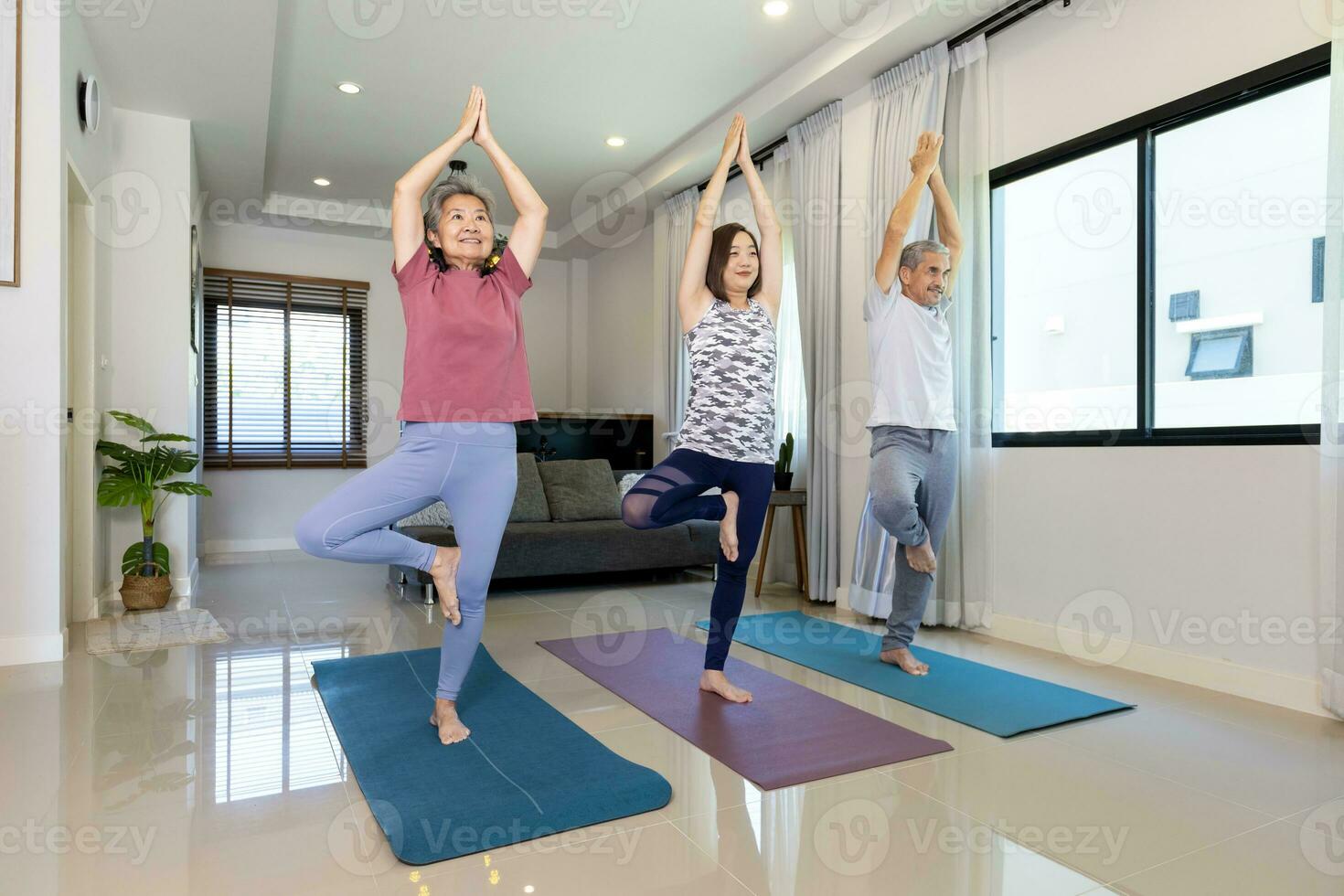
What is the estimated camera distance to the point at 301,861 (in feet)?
5.63

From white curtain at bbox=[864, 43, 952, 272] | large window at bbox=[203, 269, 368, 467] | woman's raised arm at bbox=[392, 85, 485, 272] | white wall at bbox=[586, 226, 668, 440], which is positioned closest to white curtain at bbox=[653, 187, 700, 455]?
white wall at bbox=[586, 226, 668, 440]

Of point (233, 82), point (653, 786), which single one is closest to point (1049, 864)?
point (653, 786)

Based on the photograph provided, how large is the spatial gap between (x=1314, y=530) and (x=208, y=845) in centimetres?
325

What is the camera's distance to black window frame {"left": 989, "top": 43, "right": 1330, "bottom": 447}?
9.60ft

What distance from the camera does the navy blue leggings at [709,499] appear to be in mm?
2688

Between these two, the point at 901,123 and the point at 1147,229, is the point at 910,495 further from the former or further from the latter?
the point at 901,123

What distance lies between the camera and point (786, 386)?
18.4 ft

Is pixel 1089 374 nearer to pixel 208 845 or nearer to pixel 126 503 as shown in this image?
pixel 208 845

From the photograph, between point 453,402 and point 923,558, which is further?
point 923,558

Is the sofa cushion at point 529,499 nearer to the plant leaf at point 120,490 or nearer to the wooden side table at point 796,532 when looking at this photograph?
the wooden side table at point 796,532

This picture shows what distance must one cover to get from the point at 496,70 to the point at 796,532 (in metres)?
3.16

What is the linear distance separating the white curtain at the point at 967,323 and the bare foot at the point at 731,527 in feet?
4.78

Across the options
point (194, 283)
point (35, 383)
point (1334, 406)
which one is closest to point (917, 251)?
point (1334, 406)

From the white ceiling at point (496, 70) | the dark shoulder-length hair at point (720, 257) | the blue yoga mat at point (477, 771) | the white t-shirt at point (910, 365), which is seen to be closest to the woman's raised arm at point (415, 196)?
the dark shoulder-length hair at point (720, 257)
